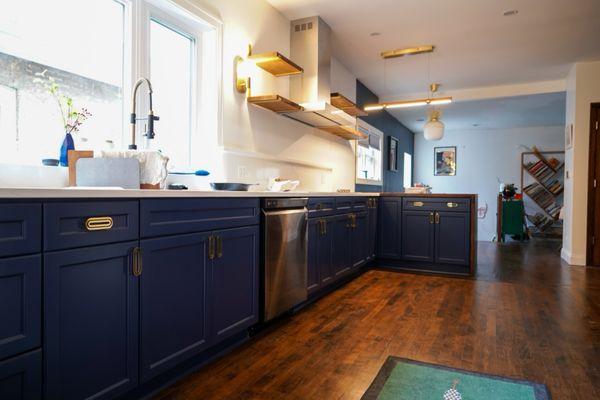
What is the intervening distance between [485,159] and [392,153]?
3350 mm

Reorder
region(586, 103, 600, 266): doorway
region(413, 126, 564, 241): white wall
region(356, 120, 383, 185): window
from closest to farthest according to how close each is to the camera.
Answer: region(586, 103, 600, 266): doorway, region(356, 120, 383, 185): window, region(413, 126, 564, 241): white wall

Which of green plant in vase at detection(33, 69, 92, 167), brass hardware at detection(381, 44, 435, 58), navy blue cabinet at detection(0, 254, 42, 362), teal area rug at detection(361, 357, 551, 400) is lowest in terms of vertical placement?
teal area rug at detection(361, 357, 551, 400)

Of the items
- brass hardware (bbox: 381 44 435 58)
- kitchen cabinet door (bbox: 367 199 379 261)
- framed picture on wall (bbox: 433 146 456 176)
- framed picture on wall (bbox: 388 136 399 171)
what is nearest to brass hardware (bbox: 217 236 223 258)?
kitchen cabinet door (bbox: 367 199 379 261)

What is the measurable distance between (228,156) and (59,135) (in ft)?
3.93

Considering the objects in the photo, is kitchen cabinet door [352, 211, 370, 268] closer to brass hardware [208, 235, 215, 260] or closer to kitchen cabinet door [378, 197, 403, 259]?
kitchen cabinet door [378, 197, 403, 259]

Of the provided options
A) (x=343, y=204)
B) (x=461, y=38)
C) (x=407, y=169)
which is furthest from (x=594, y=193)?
(x=407, y=169)

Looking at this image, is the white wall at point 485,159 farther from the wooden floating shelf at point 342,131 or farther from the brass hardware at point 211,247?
the brass hardware at point 211,247

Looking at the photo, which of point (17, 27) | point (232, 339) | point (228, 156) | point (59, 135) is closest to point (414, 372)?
point (232, 339)

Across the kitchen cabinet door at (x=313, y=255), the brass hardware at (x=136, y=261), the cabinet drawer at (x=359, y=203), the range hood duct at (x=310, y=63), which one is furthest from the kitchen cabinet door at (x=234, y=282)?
the range hood duct at (x=310, y=63)

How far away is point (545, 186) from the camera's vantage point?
9.06 metres

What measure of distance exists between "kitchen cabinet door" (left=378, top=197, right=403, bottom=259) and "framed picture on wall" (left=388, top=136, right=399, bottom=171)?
296cm

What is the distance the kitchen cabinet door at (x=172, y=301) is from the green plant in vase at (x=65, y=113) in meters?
0.70

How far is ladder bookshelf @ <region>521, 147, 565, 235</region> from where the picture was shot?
8.95 m

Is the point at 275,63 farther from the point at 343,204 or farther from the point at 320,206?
the point at 343,204
